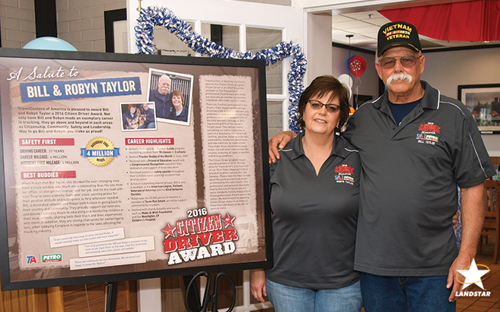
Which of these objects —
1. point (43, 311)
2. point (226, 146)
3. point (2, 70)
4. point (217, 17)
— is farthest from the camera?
point (217, 17)

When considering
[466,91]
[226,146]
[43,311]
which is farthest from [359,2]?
[466,91]

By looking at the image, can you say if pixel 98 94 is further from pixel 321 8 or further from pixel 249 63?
pixel 321 8

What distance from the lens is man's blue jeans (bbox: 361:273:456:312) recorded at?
1.71 metres

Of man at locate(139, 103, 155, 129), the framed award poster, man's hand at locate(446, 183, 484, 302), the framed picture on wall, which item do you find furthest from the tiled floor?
the framed picture on wall

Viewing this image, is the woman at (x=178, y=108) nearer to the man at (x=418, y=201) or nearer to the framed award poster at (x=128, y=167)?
the framed award poster at (x=128, y=167)

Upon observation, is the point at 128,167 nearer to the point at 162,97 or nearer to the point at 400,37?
the point at 162,97

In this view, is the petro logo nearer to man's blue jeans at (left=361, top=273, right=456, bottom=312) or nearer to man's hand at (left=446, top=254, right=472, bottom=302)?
man's blue jeans at (left=361, top=273, right=456, bottom=312)

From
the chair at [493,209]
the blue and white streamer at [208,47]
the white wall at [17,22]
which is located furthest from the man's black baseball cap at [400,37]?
the chair at [493,209]

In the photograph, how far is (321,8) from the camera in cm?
259

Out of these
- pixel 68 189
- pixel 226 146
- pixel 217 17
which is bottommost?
pixel 68 189

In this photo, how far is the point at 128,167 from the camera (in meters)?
1.55

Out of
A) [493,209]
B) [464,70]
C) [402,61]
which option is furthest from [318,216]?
[464,70]

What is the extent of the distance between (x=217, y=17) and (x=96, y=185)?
126 cm

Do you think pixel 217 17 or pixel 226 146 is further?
pixel 217 17
